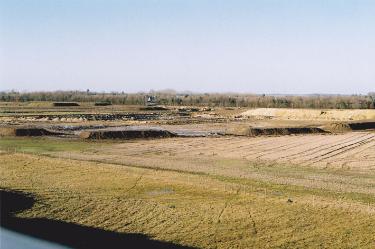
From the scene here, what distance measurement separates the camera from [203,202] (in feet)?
80.4

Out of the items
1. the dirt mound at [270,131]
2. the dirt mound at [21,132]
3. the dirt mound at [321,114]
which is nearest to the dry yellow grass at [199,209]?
the dirt mound at [21,132]

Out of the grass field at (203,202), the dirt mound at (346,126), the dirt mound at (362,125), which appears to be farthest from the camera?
the dirt mound at (362,125)

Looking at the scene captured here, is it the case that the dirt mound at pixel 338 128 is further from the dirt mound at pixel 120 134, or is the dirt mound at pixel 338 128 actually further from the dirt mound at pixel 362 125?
the dirt mound at pixel 120 134

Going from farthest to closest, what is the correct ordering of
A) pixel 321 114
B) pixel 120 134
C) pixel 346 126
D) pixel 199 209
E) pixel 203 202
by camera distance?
1. pixel 321 114
2. pixel 346 126
3. pixel 120 134
4. pixel 203 202
5. pixel 199 209

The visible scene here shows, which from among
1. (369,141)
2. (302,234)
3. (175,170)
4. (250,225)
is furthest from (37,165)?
(369,141)

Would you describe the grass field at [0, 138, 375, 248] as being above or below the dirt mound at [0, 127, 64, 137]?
below

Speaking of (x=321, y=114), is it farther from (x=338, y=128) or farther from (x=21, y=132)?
(x=21, y=132)

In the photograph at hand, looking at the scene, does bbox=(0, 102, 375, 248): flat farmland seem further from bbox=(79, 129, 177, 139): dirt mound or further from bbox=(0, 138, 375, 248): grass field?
bbox=(79, 129, 177, 139): dirt mound

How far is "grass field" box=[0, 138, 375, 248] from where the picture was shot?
19.7 metres

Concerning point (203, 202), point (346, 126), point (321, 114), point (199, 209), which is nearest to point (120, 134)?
point (346, 126)

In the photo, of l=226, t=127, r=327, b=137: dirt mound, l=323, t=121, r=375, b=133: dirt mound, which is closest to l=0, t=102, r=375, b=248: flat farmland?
l=226, t=127, r=327, b=137: dirt mound

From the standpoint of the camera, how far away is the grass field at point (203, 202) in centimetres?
1966

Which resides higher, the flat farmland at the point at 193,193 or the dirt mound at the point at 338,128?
the dirt mound at the point at 338,128

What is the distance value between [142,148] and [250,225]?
1051 inches
